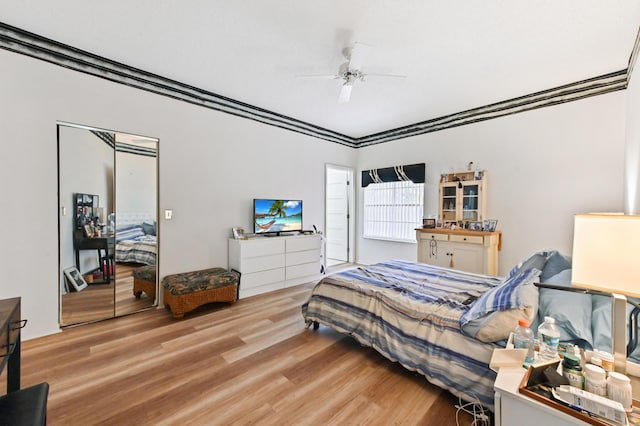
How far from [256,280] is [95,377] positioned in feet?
6.74

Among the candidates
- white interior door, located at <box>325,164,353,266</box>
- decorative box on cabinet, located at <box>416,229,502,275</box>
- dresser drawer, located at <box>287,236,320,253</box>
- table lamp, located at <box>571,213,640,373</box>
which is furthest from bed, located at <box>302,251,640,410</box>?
white interior door, located at <box>325,164,353,266</box>

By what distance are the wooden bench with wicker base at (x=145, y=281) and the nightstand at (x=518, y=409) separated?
3535mm

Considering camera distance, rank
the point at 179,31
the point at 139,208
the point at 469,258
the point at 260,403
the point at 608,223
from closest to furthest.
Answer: the point at 608,223, the point at 260,403, the point at 179,31, the point at 139,208, the point at 469,258

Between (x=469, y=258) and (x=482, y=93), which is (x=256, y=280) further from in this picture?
(x=482, y=93)

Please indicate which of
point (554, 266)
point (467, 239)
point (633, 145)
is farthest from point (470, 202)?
point (554, 266)

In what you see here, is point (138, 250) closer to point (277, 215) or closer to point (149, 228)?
point (149, 228)

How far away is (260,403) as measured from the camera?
1.75 metres

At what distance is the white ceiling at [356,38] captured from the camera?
2.06 meters

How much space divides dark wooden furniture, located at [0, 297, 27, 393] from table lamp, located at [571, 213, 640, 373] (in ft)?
7.51

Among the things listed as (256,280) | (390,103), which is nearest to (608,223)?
(390,103)

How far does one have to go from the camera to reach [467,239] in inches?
150

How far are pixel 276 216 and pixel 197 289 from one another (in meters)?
1.68

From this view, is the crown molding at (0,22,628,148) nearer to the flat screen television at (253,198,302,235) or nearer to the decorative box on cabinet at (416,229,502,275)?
the flat screen television at (253,198,302,235)

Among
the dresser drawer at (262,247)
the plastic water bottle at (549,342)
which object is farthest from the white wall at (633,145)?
the dresser drawer at (262,247)
